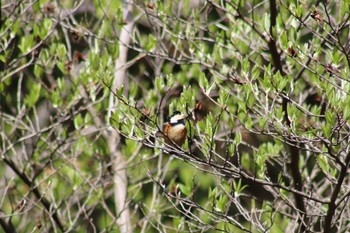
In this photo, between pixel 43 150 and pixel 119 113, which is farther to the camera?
pixel 43 150

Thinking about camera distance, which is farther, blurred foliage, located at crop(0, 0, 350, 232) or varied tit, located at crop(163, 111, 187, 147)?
varied tit, located at crop(163, 111, 187, 147)

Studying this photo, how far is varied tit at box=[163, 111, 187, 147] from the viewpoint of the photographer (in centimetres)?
341

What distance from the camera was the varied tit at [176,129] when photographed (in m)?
3.41

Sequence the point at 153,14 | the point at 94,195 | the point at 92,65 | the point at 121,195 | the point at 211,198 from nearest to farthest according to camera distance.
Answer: the point at 211,198 → the point at 153,14 → the point at 92,65 → the point at 94,195 → the point at 121,195

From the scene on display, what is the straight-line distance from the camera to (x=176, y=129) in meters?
3.52

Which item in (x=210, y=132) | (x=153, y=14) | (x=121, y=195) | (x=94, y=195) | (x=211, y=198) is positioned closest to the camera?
(x=210, y=132)

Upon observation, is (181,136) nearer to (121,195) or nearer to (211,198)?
(211,198)

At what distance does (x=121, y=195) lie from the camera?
5789 millimetres

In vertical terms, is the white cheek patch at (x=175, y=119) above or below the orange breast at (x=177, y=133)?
above

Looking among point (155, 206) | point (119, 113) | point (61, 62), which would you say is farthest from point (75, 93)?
point (119, 113)

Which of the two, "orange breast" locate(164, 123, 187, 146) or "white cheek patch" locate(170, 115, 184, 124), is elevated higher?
"white cheek patch" locate(170, 115, 184, 124)

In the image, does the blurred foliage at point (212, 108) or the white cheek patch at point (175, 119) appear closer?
the blurred foliage at point (212, 108)

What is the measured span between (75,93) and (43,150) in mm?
623

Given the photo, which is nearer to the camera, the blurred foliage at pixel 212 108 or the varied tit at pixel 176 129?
the blurred foliage at pixel 212 108
